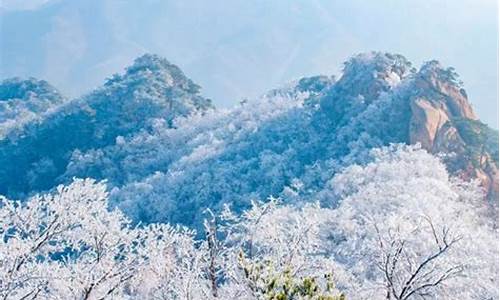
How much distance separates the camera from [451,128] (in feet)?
164

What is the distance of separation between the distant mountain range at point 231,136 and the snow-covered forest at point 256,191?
7.1 inches

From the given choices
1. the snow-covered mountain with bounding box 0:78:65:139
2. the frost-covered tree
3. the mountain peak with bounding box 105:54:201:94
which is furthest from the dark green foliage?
the snow-covered mountain with bounding box 0:78:65:139

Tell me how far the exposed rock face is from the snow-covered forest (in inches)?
4.1

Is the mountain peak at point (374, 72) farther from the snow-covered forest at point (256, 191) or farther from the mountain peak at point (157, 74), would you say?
the mountain peak at point (157, 74)

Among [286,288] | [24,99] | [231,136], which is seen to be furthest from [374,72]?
[24,99]

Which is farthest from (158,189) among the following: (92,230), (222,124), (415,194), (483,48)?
(483,48)

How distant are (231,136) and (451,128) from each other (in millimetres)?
29013

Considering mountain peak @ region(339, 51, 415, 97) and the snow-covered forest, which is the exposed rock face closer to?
the snow-covered forest

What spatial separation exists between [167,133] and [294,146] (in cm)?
2080

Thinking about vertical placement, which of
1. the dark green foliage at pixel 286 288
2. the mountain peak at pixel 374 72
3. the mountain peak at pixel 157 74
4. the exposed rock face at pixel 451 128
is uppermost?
the mountain peak at pixel 157 74

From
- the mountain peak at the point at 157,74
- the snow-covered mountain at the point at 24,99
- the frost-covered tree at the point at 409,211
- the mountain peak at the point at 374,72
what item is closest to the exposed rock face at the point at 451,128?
the frost-covered tree at the point at 409,211

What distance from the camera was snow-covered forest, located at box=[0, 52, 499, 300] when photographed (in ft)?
56.3

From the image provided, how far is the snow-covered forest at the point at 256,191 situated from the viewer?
56.3 ft

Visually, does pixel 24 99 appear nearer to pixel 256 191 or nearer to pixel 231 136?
pixel 231 136
